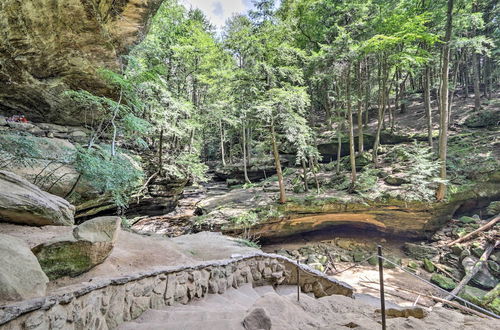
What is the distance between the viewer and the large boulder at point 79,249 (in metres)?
2.39

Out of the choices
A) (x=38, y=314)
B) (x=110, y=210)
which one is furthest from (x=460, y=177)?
A: (x=110, y=210)

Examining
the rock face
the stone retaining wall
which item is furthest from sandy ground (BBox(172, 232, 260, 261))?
the rock face

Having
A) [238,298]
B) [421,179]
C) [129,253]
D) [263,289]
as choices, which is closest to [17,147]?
[129,253]

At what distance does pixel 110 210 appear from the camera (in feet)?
30.3

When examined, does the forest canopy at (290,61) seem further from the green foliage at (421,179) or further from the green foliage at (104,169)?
the green foliage at (104,169)

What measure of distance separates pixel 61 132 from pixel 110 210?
11.9ft

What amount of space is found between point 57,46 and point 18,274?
7.56 metres

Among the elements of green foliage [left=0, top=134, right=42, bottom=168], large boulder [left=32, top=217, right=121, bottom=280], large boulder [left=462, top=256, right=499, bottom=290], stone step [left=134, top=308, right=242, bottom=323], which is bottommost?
large boulder [left=462, top=256, right=499, bottom=290]

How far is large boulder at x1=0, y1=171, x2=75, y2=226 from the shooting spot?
9.30ft

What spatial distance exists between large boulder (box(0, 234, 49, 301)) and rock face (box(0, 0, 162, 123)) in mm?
6499

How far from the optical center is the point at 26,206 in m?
3.00

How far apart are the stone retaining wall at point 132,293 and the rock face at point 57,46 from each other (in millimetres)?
7188

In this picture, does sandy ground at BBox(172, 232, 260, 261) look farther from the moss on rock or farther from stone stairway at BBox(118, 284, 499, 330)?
the moss on rock

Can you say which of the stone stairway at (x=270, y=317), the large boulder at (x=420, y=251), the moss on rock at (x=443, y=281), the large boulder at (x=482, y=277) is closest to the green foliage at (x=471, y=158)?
the large boulder at (x=420, y=251)
